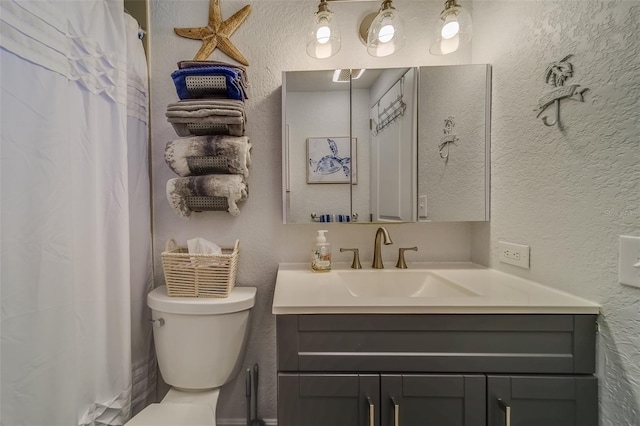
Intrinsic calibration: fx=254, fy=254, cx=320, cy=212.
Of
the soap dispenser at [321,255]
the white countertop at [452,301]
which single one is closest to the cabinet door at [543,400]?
the white countertop at [452,301]

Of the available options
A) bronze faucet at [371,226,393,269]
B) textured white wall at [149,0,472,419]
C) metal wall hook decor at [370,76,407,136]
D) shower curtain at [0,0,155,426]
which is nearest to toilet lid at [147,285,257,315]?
shower curtain at [0,0,155,426]

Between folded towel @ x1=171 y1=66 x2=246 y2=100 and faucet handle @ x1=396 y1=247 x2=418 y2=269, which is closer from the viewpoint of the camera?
folded towel @ x1=171 y1=66 x2=246 y2=100

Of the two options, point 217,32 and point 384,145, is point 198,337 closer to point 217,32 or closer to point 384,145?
point 384,145

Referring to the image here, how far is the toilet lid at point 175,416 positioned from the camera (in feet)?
2.85

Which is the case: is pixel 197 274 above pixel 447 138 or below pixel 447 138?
below

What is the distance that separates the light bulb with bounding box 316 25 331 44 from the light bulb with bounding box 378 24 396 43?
0.72 ft

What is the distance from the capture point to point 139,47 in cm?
112

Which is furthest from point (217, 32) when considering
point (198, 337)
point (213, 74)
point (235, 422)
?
point (235, 422)

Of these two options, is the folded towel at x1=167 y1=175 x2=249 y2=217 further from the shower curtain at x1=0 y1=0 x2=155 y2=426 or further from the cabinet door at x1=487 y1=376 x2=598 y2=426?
the cabinet door at x1=487 y1=376 x2=598 y2=426

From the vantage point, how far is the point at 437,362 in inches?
28.4

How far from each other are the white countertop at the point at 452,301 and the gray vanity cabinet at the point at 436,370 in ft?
0.07

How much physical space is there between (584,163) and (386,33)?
86 centimetres

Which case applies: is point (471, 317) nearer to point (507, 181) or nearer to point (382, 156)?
point (507, 181)

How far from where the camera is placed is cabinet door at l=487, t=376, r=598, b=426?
0.69 meters
